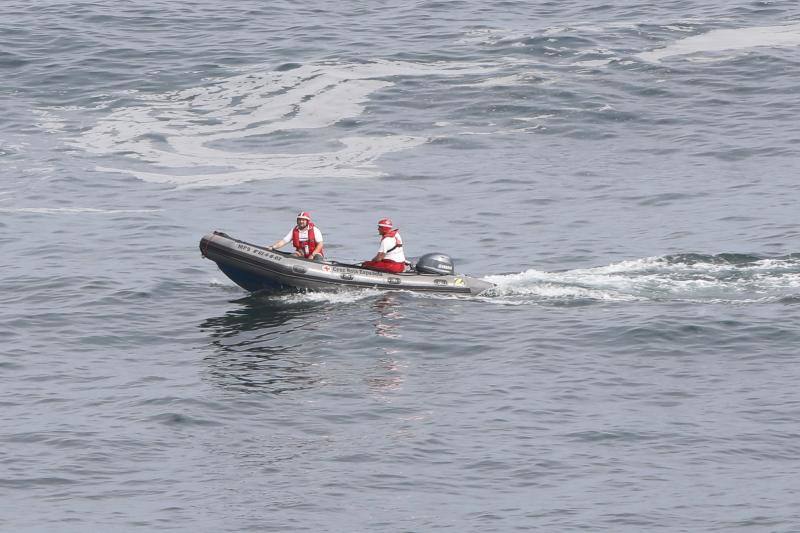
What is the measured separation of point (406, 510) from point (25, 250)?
18546 mm

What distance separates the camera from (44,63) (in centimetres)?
5466

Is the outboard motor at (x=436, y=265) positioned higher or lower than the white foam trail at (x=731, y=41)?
lower

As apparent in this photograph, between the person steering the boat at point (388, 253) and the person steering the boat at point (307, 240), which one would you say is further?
the person steering the boat at point (307, 240)

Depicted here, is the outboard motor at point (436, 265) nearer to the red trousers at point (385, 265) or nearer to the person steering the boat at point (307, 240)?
the red trousers at point (385, 265)

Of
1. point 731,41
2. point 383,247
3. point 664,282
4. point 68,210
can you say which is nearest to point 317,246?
point 383,247

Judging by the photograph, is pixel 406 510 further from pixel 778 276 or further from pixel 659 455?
pixel 778 276

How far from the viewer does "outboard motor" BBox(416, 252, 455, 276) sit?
28625mm

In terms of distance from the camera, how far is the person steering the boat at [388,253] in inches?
1118

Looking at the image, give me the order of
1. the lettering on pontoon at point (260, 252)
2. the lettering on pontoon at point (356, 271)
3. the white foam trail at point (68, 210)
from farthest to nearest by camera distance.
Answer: the white foam trail at point (68, 210) < the lettering on pontoon at point (356, 271) < the lettering on pontoon at point (260, 252)

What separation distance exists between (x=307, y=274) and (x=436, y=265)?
2795 millimetres

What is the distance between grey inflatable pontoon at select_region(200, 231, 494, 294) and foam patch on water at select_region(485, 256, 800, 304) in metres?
1.10

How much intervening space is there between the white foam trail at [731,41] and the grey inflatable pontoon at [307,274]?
27.0 metres

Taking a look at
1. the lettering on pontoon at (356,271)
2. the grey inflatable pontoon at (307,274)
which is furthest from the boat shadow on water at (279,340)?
the lettering on pontoon at (356,271)

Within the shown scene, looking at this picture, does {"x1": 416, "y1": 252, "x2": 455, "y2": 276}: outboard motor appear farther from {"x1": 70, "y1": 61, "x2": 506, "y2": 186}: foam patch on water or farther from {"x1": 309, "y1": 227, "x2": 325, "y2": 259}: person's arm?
{"x1": 70, "y1": 61, "x2": 506, "y2": 186}: foam patch on water
